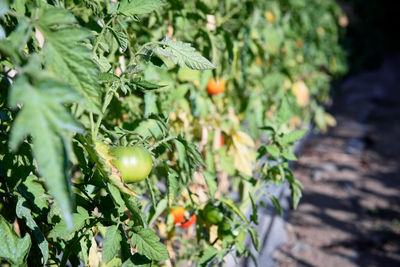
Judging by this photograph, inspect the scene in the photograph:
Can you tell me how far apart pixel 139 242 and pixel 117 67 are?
700mm

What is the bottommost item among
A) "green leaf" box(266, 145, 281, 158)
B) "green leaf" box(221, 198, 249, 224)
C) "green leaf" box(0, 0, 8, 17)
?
"green leaf" box(221, 198, 249, 224)

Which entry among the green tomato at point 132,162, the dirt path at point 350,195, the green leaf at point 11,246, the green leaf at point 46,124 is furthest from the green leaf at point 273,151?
the dirt path at point 350,195

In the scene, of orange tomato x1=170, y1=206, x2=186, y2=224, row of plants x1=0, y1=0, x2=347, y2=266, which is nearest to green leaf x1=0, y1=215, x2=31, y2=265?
row of plants x1=0, y1=0, x2=347, y2=266

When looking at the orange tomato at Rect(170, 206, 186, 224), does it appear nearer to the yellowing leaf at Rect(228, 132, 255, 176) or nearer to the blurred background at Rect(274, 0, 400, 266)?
the yellowing leaf at Rect(228, 132, 255, 176)

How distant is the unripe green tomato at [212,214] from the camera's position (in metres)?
1.31

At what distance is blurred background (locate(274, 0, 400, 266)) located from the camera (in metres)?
2.56

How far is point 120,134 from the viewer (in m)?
0.96

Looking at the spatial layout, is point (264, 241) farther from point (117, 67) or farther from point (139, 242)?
point (139, 242)

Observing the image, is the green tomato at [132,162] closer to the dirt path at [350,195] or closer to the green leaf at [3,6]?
the green leaf at [3,6]

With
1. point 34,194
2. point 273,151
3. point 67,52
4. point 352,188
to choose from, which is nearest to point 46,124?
point 67,52

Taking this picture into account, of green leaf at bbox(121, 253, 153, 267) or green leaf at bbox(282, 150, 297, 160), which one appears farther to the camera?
green leaf at bbox(282, 150, 297, 160)

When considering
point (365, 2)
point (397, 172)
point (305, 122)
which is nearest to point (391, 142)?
point (397, 172)

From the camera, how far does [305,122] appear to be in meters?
3.85

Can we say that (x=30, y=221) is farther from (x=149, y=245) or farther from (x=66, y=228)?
(x=149, y=245)
